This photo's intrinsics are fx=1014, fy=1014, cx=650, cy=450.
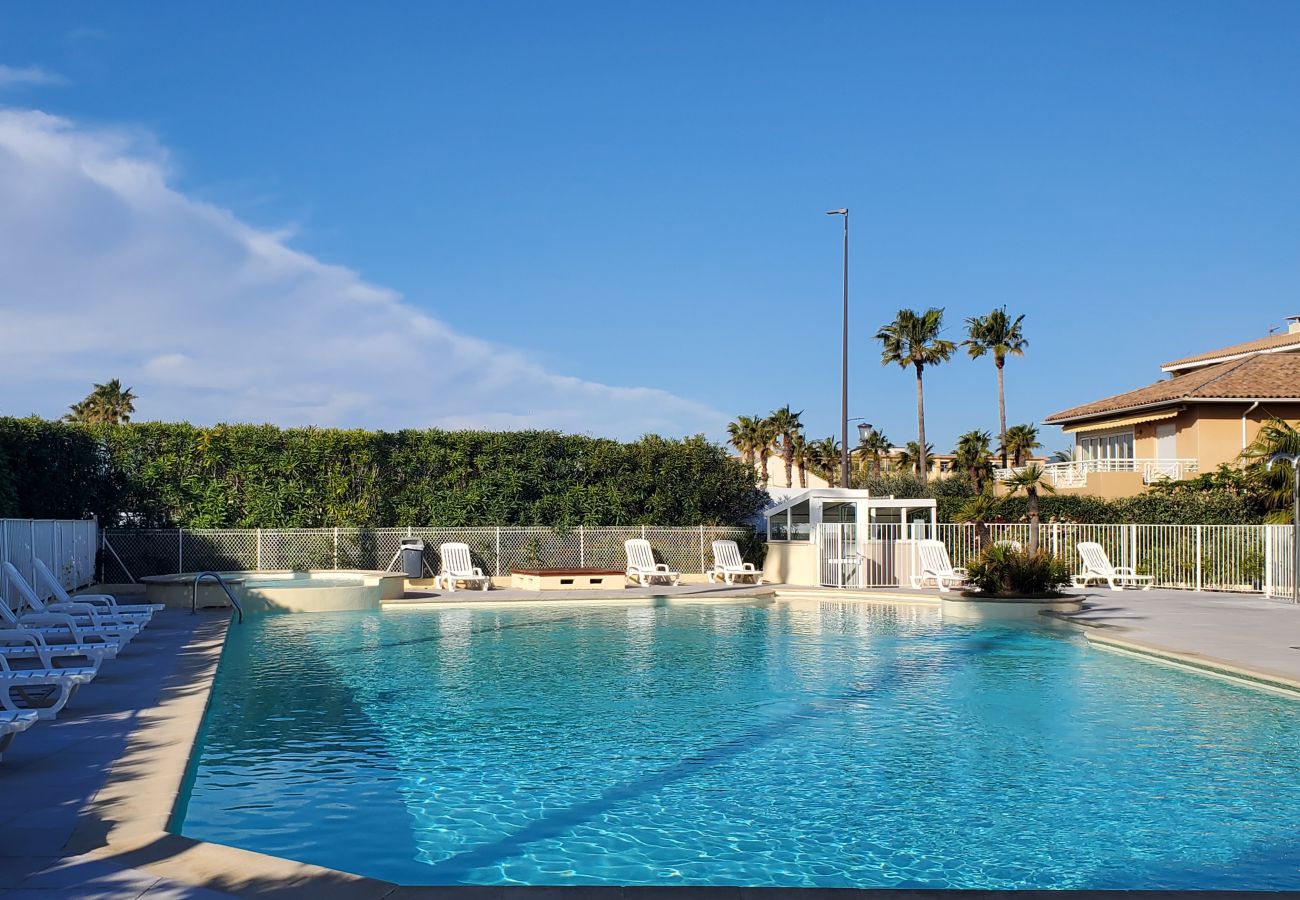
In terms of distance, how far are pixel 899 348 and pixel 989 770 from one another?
38863mm

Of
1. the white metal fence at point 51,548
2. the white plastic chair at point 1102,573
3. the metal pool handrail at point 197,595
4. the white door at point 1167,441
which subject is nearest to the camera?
the white metal fence at point 51,548

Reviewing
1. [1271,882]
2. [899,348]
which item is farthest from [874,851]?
[899,348]

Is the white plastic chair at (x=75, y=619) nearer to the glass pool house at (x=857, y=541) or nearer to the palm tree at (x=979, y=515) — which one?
the glass pool house at (x=857, y=541)

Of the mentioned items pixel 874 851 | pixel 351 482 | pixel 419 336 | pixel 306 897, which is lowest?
pixel 874 851

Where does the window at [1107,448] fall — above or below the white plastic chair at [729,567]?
above

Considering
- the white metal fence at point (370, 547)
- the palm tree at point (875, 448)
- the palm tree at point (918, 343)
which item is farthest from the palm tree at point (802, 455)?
the white metal fence at point (370, 547)

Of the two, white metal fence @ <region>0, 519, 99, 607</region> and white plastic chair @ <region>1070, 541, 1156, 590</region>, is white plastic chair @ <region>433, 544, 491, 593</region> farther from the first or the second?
white plastic chair @ <region>1070, 541, 1156, 590</region>

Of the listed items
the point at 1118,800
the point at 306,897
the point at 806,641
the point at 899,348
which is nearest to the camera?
the point at 306,897

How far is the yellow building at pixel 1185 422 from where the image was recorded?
31594 mm

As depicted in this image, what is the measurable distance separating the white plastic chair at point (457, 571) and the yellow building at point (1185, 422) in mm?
19699

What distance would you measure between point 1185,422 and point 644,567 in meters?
19.7

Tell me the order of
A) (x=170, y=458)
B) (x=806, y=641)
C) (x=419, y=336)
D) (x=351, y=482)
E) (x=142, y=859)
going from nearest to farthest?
(x=142, y=859)
(x=806, y=641)
(x=170, y=458)
(x=351, y=482)
(x=419, y=336)

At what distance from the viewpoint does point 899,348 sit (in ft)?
146

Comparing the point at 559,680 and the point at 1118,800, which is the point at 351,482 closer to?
the point at 559,680
